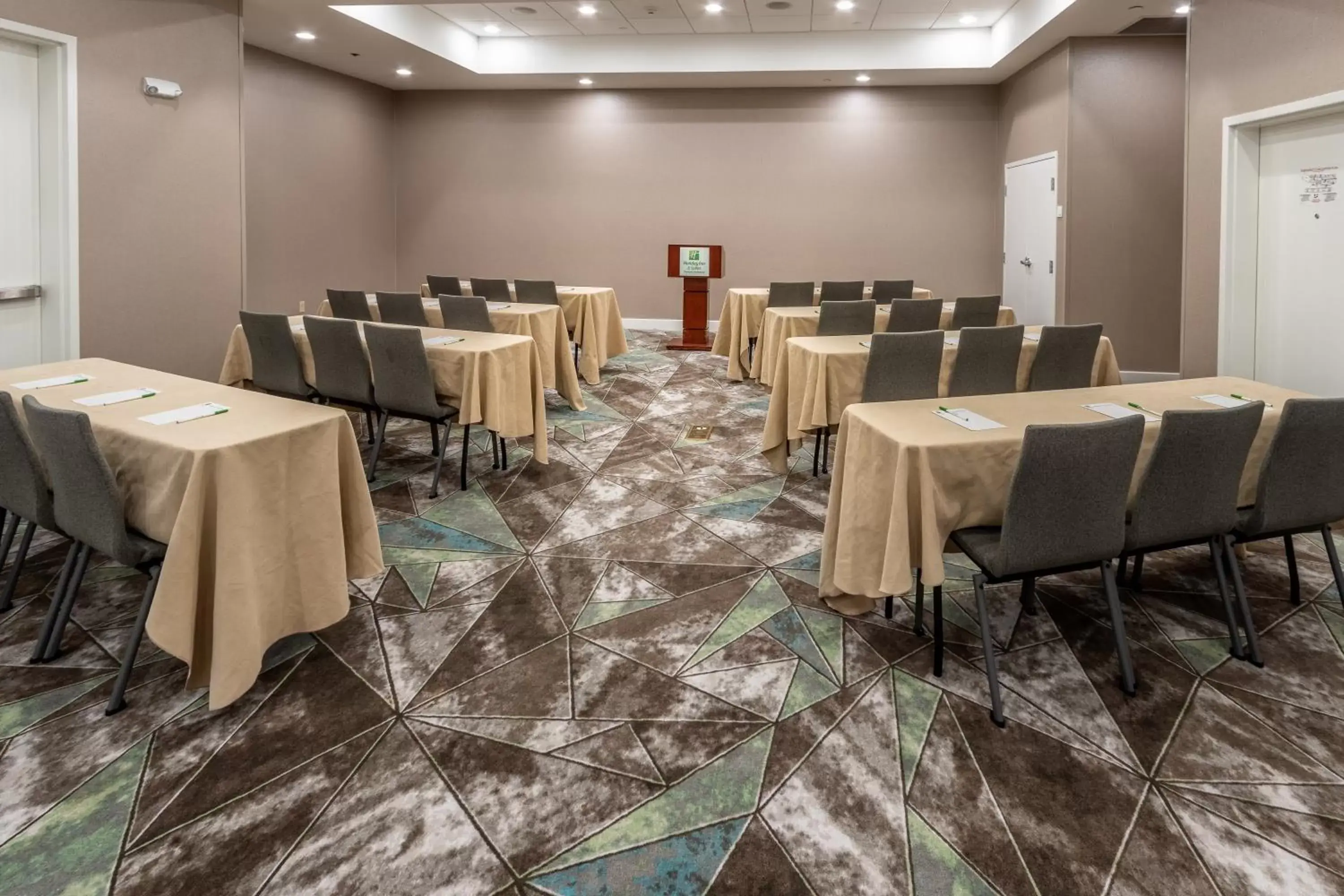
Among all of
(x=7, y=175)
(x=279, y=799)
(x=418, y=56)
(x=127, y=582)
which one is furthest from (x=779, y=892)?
(x=418, y=56)

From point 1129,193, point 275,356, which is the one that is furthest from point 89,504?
point 1129,193

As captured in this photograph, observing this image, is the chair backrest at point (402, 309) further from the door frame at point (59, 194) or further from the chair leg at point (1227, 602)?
the chair leg at point (1227, 602)

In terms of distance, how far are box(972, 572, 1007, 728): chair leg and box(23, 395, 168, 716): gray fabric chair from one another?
8.32 ft

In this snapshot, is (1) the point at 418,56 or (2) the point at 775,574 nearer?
(2) the point at 775,574

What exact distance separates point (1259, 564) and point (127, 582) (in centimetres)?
500

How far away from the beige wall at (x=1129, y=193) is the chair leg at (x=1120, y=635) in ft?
20.6

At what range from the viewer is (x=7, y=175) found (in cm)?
498

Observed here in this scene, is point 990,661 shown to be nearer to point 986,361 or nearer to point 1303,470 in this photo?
point 1303,470

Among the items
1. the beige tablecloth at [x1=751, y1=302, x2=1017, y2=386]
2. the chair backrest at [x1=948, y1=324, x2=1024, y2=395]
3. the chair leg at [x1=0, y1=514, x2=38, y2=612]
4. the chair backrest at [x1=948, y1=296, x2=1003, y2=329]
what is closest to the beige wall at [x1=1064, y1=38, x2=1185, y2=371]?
the beige tablecloth at [x1=751, y1=302, x2=1017, y2=386]

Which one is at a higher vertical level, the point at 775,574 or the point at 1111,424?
Result: the point at 1111,424

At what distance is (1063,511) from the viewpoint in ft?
7.52

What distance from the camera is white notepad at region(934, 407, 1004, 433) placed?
8.91 ft

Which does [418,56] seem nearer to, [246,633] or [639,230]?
[639,230]

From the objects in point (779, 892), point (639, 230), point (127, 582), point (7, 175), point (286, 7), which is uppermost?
point (286, 7)
